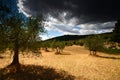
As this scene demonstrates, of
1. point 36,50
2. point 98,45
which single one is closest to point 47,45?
point 98,45

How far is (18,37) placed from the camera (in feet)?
98.7

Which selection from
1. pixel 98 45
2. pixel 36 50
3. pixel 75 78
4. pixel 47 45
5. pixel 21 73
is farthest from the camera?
pixel 47 45

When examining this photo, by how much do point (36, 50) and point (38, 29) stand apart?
4373 millimetres

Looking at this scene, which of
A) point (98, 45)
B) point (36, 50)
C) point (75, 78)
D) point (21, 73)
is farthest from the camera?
point (98, 45)

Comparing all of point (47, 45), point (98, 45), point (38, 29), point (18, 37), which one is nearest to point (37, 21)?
point (38, 29)

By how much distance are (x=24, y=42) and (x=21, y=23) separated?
11.7 feet

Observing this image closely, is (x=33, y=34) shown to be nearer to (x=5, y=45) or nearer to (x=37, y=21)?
(x=37, y=21)

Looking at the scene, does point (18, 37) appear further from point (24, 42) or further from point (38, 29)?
point (38, 29)

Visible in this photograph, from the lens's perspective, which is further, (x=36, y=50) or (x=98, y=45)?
(x=98, y=45)

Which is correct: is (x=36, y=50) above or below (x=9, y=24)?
below

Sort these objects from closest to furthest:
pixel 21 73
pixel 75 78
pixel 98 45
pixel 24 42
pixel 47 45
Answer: pixel 75 78
pixel 21 73
pixel 24 42
pixel 98 45
pixel 47 45

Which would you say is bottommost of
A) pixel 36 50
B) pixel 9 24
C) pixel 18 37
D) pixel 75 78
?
pixel 75 78

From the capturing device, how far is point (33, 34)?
1227 inches

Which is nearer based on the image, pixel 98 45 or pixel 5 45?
pixel 5 45
